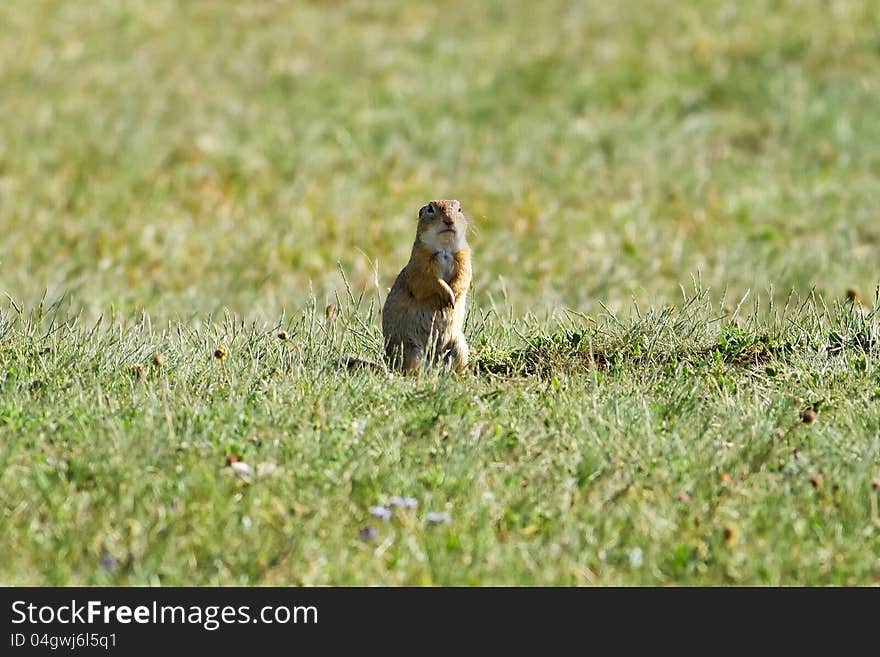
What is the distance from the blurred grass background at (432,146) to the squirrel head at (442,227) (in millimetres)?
2194

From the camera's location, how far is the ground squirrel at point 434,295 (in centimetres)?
563

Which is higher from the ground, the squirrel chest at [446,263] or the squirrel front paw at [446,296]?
the squirrel chest at [446,263]

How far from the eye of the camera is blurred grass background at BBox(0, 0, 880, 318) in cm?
1055

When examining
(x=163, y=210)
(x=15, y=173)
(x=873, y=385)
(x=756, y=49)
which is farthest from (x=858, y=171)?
(x=15, y=173)

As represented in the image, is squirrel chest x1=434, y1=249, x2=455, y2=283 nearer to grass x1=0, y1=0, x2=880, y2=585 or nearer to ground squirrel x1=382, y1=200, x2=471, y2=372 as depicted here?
ground squirrel x1=382, y1=200, x2=471, y2=372

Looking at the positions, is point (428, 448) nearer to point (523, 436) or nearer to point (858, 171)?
point (523, 436)

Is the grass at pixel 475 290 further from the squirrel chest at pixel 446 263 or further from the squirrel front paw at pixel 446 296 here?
the squirrel chest at pixel 446 263

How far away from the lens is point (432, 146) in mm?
13312

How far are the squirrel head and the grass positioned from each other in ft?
2.12

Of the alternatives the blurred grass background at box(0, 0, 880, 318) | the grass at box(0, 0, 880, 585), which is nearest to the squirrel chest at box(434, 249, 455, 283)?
the grass at box(0, 0, 880, 585)

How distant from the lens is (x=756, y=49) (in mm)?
15008

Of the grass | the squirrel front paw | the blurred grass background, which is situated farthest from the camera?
the blurred grass background

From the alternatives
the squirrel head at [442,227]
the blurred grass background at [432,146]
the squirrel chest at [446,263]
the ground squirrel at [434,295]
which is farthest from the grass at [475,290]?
the squirrel head at [442,227]

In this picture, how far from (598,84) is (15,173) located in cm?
651
